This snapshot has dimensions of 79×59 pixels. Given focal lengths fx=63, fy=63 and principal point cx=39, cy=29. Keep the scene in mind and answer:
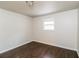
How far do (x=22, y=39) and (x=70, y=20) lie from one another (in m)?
3.08

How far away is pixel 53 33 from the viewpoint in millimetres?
3967

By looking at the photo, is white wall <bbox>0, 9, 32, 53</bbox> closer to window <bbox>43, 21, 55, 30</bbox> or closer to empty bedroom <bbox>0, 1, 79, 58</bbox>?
empty bedroom <bbox>0, 1, 79, 58</bbox>

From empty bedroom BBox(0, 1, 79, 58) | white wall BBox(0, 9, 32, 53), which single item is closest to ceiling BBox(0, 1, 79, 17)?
empty bedroom BBox(0, 1, 79, 58)

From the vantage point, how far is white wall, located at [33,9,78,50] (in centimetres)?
317

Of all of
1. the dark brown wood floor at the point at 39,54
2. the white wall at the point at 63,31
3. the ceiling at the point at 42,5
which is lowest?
the dark brown wood floor at the point at 39,54

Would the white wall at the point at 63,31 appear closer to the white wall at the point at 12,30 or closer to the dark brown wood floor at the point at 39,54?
the dark brown wood floor at the point at 39,54

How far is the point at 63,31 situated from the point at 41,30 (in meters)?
1.65

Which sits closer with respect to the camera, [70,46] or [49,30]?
[70,46]

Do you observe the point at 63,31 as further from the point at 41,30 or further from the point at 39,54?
the point at 39,54

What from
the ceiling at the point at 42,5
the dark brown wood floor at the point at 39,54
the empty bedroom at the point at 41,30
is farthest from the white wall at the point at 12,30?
the ceiling at the point at 42,5

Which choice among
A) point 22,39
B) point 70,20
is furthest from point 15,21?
point 70,20

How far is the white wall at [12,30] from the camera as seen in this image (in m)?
2.96

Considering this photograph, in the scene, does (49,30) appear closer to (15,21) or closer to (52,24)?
(52,24)

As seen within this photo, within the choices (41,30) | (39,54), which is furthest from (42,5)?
(41,30)
